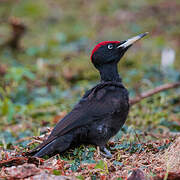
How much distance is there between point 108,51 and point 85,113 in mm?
983

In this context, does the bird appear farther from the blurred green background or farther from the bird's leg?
the blurred green background

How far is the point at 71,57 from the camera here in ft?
33.1

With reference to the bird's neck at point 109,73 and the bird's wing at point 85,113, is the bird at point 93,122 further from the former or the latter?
the bird's neck at point 109,73

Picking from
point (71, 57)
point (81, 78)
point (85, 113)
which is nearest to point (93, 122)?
point (85, 113)

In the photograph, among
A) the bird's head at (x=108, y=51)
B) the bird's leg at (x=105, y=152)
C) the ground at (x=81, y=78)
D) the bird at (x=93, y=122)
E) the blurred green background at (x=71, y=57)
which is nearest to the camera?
the ground at (x=81, y=78)

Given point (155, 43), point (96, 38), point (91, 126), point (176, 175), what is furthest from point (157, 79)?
point (176, 175)

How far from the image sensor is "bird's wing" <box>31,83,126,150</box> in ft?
12.3

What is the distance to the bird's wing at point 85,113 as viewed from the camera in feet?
12.3

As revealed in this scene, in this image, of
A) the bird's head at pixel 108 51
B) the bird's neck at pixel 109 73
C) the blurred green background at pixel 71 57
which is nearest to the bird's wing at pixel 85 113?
the bird's neck at pixel 109 73

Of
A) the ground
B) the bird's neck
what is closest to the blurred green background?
the ground

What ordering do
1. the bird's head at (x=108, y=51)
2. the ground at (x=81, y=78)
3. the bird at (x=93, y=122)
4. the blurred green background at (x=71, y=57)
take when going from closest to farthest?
the ground at (x=81, y=78) < the bird at (x=93, y=122) < the bird's head at (x=108, y=51) < the blurred green background at (x=71, y=57)

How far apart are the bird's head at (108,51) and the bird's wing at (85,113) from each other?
55 cm

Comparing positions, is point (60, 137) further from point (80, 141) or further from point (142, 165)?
point (142, 165)

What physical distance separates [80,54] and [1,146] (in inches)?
245
